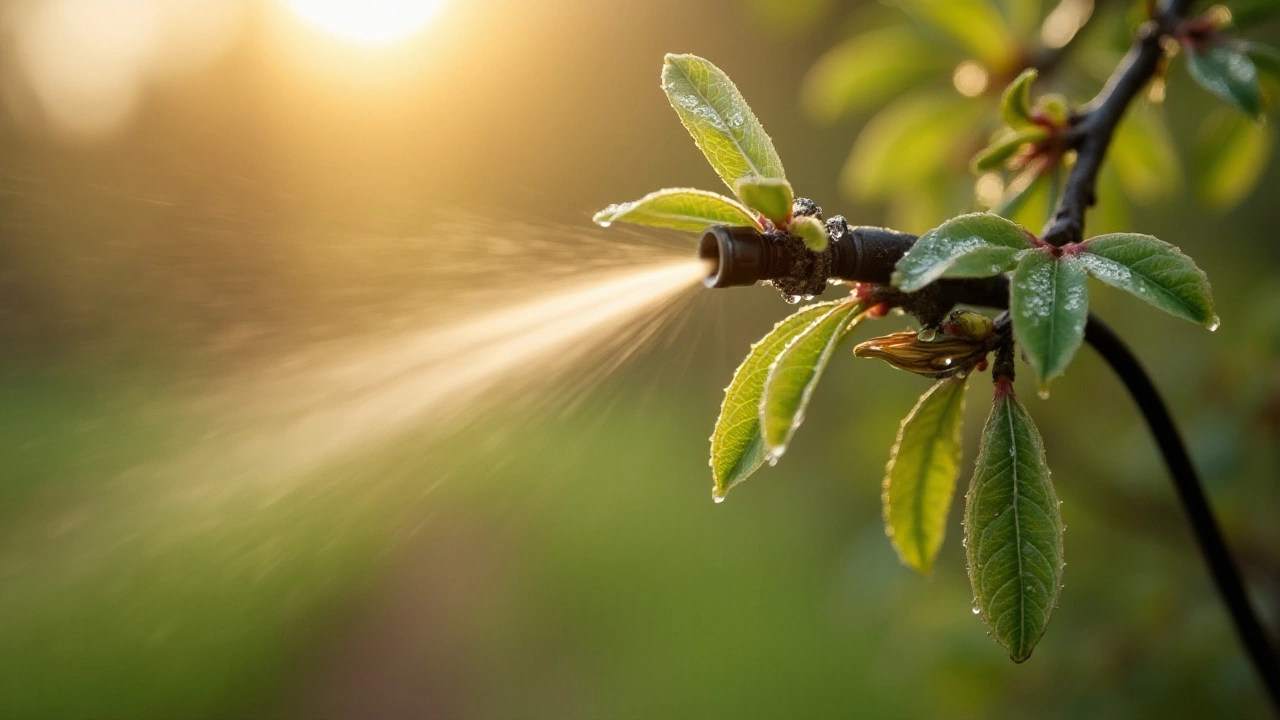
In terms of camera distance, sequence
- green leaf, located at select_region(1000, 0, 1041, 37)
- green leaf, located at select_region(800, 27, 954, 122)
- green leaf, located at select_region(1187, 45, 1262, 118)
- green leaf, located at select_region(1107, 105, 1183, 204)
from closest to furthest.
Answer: green leaf, located at select_region(1187, 45, 1262, 118) < green leaf, located at select_region(1107, 105, 1183, 204) < green leaf, located at select_region(1000, 0, 1041, 37) < green leaf, located at select_region(800, 27, 954, 122)

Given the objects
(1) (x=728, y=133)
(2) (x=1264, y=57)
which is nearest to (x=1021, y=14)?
(2) (x=1264, y=57)

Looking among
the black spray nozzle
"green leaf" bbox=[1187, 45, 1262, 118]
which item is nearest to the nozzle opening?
the black spray nozzle

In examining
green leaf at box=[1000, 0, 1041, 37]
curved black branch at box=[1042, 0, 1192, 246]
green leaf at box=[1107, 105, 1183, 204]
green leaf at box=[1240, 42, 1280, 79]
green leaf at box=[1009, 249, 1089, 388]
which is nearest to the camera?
green leaf at box=[1009, 249, 1089, 388]

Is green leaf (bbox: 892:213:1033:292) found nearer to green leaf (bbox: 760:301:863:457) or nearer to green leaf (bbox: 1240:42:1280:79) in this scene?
green leaf (bbox: 760:301:863:457)

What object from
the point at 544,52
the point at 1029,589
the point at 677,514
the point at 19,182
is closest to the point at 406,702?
the point at 677,514

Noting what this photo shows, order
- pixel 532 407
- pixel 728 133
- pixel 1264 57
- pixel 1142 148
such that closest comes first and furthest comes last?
pixel 728 133, pixel 1264 57, pixel 1142 148, pixel 532 407

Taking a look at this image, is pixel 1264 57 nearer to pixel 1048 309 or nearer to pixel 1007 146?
pixel 1007 146
